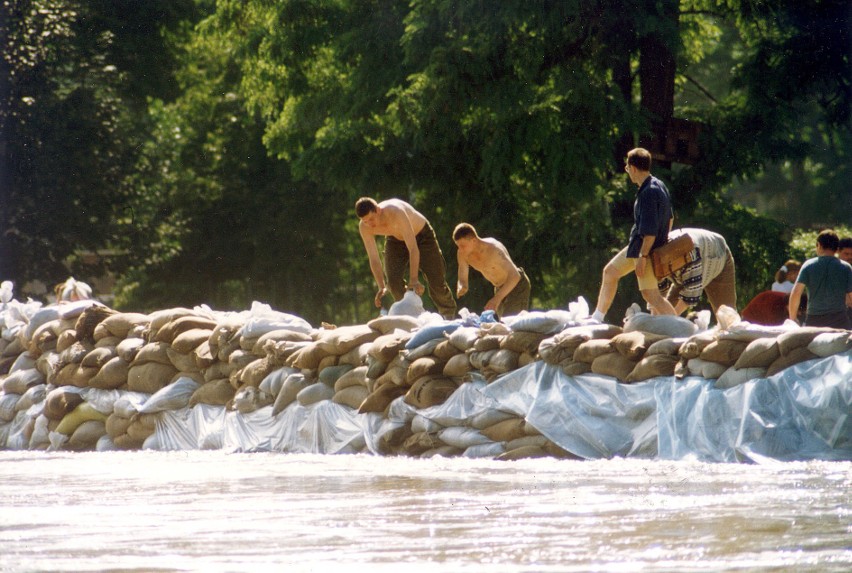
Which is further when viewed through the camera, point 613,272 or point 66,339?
point 66,339

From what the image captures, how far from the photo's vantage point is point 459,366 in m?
9.28

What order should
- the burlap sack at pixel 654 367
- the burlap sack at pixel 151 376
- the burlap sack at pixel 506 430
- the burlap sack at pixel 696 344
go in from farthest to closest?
the burlap sack at pixel 151 376
the burlap sack at pixel 506 430
the burlap sack at pixel 654 367
the burlap sack at pixel 696 344

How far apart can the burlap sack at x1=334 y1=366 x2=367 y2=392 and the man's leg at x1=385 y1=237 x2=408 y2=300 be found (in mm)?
2135

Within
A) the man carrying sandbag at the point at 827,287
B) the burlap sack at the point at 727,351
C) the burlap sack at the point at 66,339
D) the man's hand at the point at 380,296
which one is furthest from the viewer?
the burlap sack at the point at 66,339

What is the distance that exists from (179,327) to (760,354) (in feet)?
16.1

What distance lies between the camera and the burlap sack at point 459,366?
9.29 m

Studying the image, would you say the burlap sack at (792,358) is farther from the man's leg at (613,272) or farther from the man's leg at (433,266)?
the man's leg at (433,266)

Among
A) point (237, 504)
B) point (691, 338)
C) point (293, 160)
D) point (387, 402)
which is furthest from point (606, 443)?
point (293, 160)

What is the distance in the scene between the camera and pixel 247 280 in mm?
36344

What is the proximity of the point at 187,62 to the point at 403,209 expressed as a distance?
24168mm

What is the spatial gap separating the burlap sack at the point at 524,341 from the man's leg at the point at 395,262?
Answer: 304cm

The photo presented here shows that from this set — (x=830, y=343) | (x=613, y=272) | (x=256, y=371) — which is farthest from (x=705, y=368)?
(x=256, y=371)

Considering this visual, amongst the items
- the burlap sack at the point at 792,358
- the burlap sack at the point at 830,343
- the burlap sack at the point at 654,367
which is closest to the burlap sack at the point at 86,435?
the burlap sack at the point at 654,367

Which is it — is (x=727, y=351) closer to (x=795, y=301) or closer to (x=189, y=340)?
(x=795, y=301)
